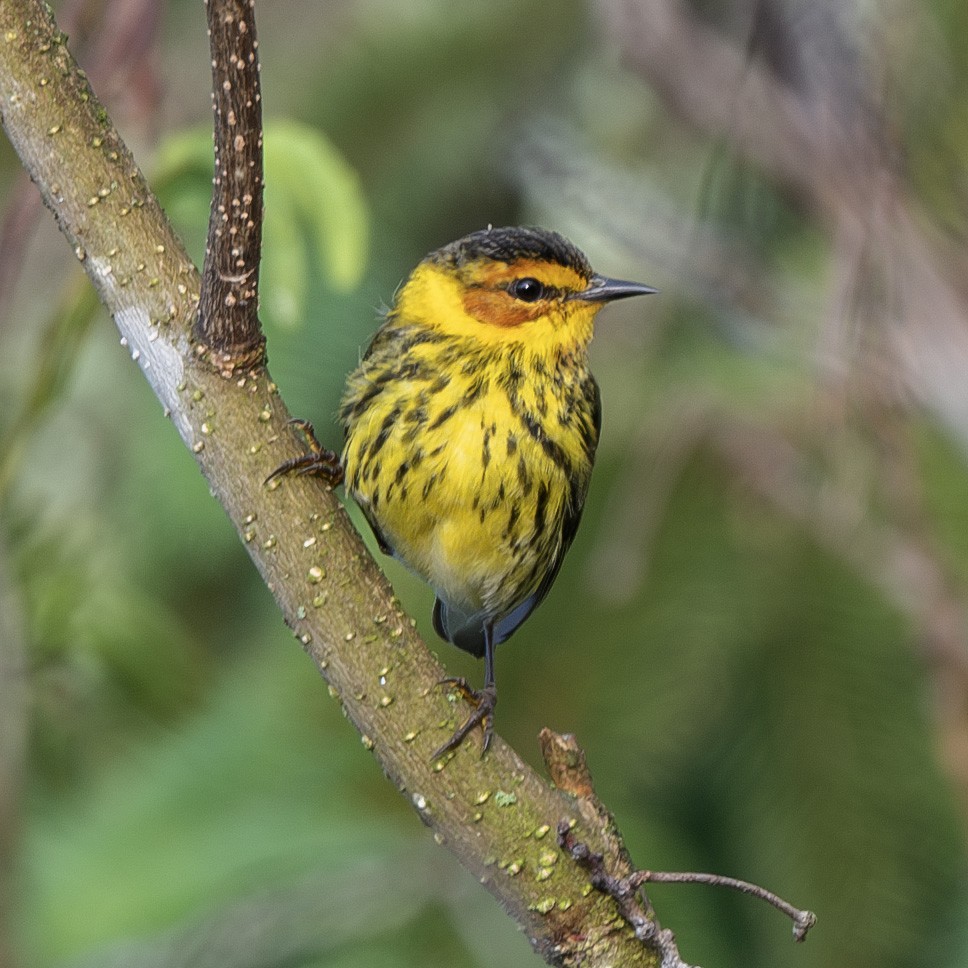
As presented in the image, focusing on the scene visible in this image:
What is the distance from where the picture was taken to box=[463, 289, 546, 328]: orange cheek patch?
265 centimetres

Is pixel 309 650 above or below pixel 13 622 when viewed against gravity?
below

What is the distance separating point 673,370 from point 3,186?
1725mm

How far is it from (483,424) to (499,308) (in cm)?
28

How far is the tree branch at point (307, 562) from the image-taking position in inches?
67.7

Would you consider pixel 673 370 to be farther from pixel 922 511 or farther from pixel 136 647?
pixel 136 647

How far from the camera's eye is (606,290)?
2.63m

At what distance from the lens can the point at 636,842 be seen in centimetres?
250

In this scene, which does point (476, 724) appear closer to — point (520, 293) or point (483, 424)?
point (483, 424)

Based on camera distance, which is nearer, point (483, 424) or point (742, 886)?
point (742, 886)

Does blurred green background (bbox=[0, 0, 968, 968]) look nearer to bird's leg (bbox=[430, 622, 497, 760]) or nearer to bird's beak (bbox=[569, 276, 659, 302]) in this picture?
bird's beak (bbox=[569, 276, 659, 302])

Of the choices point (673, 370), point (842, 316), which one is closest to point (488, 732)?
point (842, 316)

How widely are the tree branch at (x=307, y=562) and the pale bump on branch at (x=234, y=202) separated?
4cm

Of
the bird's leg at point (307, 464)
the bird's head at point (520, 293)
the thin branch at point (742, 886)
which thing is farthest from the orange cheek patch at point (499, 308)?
the thin branch at point (742, 886)

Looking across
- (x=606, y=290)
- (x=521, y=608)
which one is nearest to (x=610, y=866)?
(x=521, y=608)
